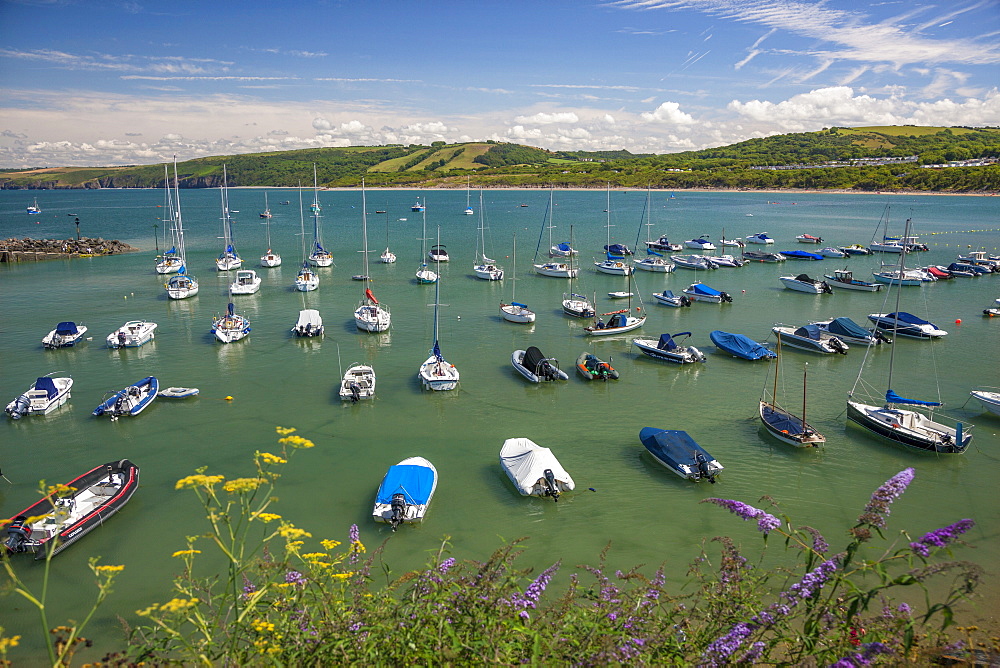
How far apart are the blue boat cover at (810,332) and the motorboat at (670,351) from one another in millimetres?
6156

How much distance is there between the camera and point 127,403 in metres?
24.7

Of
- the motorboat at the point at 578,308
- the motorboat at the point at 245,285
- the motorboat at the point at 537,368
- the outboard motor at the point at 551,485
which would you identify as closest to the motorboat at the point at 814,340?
the motorboat at the point at 578,308

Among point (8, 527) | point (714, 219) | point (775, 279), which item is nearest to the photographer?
point (8, 527)

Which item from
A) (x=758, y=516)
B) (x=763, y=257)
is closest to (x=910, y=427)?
(x=758, y=516)

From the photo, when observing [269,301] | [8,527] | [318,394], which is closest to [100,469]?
[8,527]

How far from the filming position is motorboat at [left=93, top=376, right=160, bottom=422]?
80.5 feet

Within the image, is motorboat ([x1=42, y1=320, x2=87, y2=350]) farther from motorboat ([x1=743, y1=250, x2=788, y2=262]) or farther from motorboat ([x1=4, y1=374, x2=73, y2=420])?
motorboat ([x1=743, y1=250, x2=788, y2=262])

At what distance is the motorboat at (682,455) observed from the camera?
63.4ft

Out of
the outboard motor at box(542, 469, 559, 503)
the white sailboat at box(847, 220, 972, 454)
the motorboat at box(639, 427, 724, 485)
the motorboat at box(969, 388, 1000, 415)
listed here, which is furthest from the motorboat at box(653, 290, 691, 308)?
the outboard motor at box(542, 469, 559, 503)

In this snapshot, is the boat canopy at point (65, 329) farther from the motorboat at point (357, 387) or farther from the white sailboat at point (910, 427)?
the white sailboat at point (910, 427)

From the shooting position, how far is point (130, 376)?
1161 inches

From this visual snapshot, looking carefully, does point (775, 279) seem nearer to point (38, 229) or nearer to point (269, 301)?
point (269, 301)

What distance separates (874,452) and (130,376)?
32692mm

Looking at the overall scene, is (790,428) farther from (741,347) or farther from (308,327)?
(308,327)
